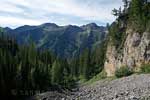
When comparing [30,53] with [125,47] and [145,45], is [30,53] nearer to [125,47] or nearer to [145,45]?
[125,47]

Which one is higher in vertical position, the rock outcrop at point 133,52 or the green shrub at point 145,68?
the rock outcrop at point 133,52

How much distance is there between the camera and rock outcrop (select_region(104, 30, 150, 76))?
8225 centimetres

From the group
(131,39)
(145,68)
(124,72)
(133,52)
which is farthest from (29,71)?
Answer: (131,39)

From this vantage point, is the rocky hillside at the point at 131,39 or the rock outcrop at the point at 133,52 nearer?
the rock outcrop at the point at 133,52

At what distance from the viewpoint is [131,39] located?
92.2m

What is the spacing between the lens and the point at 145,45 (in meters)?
82.6

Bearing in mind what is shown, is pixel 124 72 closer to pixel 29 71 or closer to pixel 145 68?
pixel 145 68

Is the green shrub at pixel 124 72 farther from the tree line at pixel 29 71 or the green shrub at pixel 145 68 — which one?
the tree line at pixel 29 71

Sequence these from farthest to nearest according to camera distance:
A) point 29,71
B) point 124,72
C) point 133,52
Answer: point 133,52, point 29,71, point 124,72

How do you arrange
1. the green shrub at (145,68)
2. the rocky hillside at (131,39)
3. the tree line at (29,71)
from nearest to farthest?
1. the tree line at (29,71)
2. the green shrub at (145,68)
3. the rocky hillside at (131,39)

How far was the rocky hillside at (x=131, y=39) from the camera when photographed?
83.9 metres

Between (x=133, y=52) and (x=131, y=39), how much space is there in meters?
4.45

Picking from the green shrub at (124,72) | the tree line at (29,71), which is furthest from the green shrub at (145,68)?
the tree line at (29,71)

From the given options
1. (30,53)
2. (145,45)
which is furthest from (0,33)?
(145,45)
